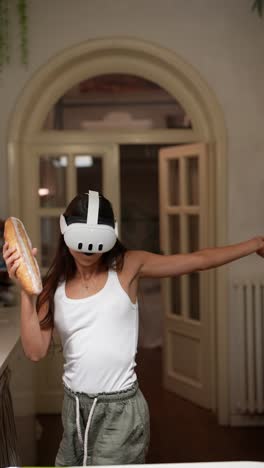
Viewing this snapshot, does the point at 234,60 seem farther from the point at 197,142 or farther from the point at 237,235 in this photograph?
the point at 237,235

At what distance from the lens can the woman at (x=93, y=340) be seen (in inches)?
76.9

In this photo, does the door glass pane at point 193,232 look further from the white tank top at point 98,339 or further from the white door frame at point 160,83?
the white tank top at point 98,339

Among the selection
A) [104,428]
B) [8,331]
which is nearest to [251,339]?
[8,331]

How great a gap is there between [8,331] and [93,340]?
1.08 m

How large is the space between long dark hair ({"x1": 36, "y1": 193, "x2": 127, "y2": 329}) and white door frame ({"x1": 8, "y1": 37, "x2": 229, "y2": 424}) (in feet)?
7.31

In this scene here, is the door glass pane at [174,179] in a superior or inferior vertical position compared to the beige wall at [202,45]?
inferior

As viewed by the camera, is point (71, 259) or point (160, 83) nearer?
point (71, 259)

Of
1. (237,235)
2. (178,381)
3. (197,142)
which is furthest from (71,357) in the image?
(178,381)

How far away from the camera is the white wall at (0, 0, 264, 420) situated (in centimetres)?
418

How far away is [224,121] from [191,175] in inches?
23.6

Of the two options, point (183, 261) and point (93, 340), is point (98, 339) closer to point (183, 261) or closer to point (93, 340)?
point (93, 340)

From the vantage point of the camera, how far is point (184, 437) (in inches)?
159

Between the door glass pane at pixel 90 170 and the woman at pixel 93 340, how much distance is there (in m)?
2.52

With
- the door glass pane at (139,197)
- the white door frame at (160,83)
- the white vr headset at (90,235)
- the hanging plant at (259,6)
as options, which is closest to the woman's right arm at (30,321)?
the white vr headset at (90,235)
